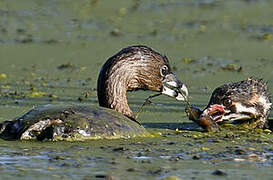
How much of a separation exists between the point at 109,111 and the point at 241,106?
5.82 ft

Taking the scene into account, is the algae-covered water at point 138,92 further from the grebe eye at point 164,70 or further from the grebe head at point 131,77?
the grebe eye at point 164,70

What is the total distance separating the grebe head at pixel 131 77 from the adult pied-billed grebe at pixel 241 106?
1.47 feet

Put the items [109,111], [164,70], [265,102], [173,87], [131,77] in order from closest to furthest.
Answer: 1. [109,111]
2. [131,77]
3. [164,70]
4. [173,87]
5. [265,102]

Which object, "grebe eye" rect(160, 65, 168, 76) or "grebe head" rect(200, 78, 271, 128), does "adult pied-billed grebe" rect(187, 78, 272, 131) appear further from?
"grebe eye" rect(160, 65, 168, 76)

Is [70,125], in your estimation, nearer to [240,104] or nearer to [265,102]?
[240,104]

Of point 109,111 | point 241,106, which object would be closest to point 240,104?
point 241,106

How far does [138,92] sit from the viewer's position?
11.0 metres

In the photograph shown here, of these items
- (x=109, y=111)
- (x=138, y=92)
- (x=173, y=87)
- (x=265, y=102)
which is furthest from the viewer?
(x=138, y=92)

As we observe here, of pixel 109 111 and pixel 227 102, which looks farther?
pixel 227 102

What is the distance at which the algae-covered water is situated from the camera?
6512 millimetres

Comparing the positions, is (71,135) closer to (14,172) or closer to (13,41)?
(14,172)

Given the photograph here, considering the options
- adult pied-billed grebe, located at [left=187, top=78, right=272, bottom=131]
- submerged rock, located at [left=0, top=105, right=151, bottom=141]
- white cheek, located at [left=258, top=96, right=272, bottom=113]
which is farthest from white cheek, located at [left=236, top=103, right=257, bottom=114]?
submerged rock, located at [left=0, top=105, right=151, bottom=141]

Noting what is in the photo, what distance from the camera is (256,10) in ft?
62.4

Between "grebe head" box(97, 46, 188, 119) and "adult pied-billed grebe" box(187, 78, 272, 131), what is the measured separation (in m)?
0.45
